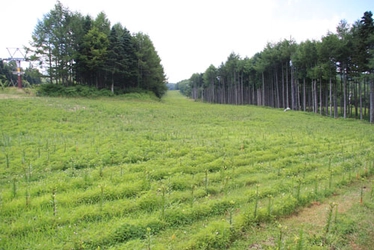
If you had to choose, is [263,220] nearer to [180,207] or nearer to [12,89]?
[180,207]

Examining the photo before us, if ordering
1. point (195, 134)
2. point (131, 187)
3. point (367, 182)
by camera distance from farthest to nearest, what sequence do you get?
point (195, 134) → point (367, 182) → point (131, 187)

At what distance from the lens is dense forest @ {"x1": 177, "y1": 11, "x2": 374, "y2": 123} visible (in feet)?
83.6

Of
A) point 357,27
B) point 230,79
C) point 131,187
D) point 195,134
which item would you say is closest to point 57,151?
point 131,187

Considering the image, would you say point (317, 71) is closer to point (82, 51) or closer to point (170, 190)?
point (170, 190)

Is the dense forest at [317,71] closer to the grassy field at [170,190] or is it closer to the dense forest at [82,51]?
the grassy field at [170,190]

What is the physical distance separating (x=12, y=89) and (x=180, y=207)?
41.1 m

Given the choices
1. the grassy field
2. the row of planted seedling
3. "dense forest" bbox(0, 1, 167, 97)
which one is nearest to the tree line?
"dense forest" bbox(0, 1, 167, 97)

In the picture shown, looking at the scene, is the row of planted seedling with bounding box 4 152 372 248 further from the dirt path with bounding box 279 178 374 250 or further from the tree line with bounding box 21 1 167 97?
the tree line with bounding box 21 1 167 97

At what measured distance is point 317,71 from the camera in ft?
98.4

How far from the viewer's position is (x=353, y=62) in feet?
86.6

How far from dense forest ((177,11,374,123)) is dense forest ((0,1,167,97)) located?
2557 centimetres

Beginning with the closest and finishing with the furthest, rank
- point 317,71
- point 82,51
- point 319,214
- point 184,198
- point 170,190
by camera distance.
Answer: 1. point 319,214
2. point 184,198
3. point 170,190
4. point 317,71
5. point 82,51

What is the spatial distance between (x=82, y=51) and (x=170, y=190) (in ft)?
124

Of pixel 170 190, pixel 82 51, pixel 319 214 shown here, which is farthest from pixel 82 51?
pixel 319 214
